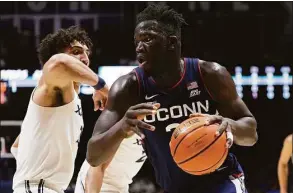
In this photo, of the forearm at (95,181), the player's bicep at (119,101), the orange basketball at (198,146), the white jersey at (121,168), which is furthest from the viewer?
the white jersey at (121,168)

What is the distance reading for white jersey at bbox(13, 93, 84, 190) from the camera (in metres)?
4.09

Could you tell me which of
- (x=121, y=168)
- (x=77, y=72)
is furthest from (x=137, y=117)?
(x=121, y=168)

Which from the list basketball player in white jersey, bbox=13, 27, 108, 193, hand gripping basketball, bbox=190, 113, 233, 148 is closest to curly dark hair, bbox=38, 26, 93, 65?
basketball player in white jersey, bbox=13, 27, 108, 193

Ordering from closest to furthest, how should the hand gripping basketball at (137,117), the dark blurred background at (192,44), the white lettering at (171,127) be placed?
the hand gripping basketball at (137,117)
the white lettering at (171,127)
the dark blurred background at (192,44)

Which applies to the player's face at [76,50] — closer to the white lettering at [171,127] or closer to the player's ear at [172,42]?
the player's ear at [172,42]

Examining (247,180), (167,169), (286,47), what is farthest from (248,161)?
(167,169)

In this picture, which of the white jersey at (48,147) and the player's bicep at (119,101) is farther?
the white jersey at (48,147)

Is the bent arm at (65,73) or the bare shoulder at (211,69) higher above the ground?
the bare shoulder at (211,69)

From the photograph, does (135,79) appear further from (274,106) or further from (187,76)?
(274,106)

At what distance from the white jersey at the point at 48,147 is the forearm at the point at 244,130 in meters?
1.30

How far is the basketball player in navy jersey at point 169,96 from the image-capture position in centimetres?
336

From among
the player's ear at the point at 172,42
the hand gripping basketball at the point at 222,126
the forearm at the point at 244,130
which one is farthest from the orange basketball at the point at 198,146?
the player's ear at the point at 172,42

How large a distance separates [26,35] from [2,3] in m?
0.57

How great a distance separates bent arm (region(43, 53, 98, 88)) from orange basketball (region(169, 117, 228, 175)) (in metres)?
1.18
